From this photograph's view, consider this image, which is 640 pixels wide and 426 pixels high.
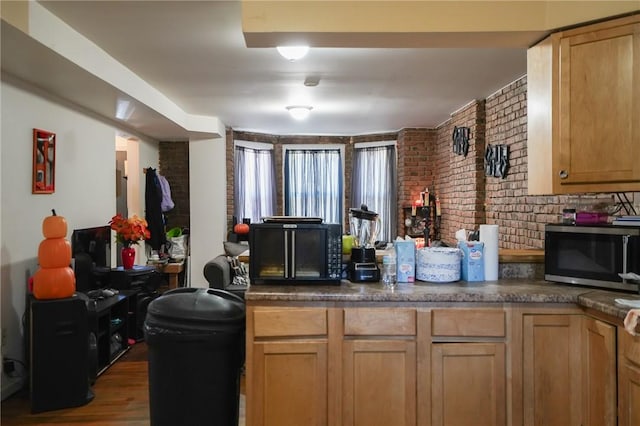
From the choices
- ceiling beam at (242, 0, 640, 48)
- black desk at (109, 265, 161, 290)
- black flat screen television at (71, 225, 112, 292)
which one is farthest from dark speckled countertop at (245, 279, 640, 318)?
black desk at (109, 265, 161, 290)

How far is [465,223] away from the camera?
5.37m

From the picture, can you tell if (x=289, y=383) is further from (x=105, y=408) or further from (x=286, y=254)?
(x=105, y=408)

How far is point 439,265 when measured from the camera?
8.23 feet

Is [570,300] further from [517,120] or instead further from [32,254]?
[32,254]

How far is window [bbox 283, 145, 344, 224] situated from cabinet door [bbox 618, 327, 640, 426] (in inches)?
235

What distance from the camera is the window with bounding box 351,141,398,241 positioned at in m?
A: 7.45

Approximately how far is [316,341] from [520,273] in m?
1.29

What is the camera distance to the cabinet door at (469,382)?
7.25ft

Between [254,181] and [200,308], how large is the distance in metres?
5.31

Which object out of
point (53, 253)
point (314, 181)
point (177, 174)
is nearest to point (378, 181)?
point (314, 181)

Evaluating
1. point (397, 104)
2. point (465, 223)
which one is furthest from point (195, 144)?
point (465, 223)

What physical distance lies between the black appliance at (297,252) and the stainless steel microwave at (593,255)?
117 centimetres

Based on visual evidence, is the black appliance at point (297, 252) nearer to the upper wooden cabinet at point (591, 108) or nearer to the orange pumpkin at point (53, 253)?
the upper wooden cabinet at point (591, 108)

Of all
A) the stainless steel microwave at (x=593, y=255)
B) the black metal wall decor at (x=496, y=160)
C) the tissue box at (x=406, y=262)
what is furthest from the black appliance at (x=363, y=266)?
the black metal wall decor at (x=496, y=160)
